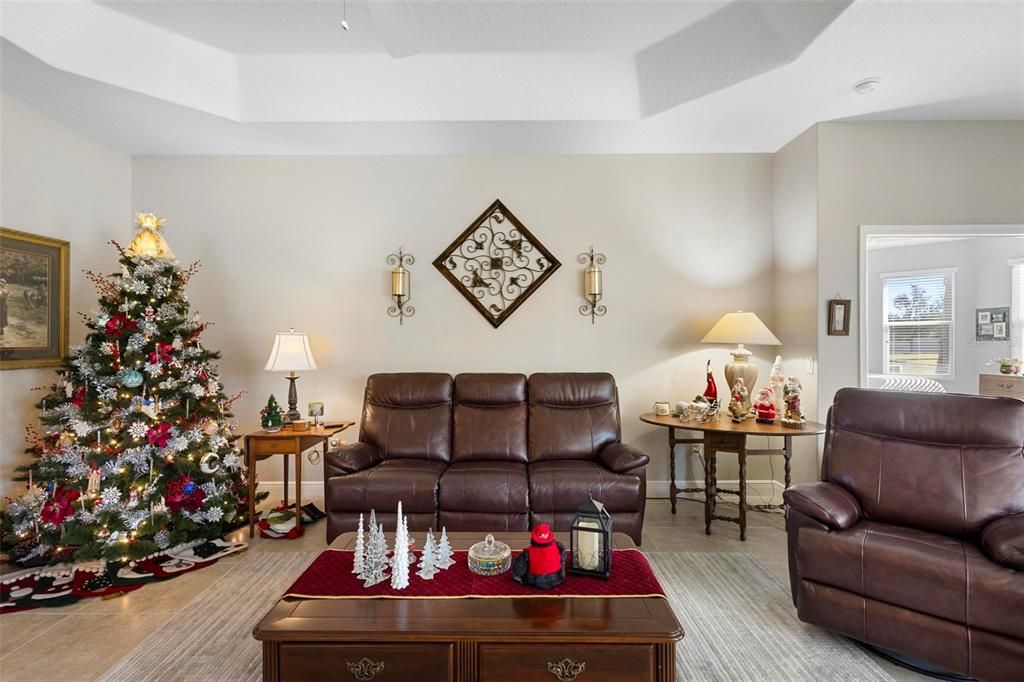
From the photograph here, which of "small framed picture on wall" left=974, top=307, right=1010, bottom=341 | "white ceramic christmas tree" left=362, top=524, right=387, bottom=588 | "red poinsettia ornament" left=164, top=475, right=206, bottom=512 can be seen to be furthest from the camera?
"small framed picture on wall" left=974, top=307, right=1010, bottom=341

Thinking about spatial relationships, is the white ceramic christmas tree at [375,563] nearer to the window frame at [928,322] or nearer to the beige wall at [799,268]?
the beige wall at [799,268]

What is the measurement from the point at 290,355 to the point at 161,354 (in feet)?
2.54

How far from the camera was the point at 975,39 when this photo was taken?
8.39 ft

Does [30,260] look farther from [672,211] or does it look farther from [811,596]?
[811,596]

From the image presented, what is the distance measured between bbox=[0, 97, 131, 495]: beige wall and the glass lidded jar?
3324 millimetres

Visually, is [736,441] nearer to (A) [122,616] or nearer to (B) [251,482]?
(B) [251,482]

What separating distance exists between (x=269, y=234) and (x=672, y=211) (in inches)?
137

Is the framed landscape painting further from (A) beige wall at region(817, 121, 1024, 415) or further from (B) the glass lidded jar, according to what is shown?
(A) beige wall at region(817, 121, 1024, 415)

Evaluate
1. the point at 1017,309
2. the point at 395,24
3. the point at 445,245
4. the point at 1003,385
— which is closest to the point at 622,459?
the point at 445,245

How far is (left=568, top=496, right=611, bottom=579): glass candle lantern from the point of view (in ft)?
6.05

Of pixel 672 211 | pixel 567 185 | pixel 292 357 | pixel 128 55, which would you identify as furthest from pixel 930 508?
pixel 128 55

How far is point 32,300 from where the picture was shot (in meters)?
3.26

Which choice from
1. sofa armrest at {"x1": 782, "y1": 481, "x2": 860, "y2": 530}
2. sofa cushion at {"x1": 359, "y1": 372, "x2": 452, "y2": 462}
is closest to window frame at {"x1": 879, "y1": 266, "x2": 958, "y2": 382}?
sofa armrest at {"x1": 782, "y1": 481, "x2": 860, "y2": 530}

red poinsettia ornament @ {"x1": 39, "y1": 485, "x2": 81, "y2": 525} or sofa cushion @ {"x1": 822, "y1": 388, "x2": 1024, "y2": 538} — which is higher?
sofa cushion @ {"x1": 822, "y1": 388, "x2": 1024, "y2": 538}
